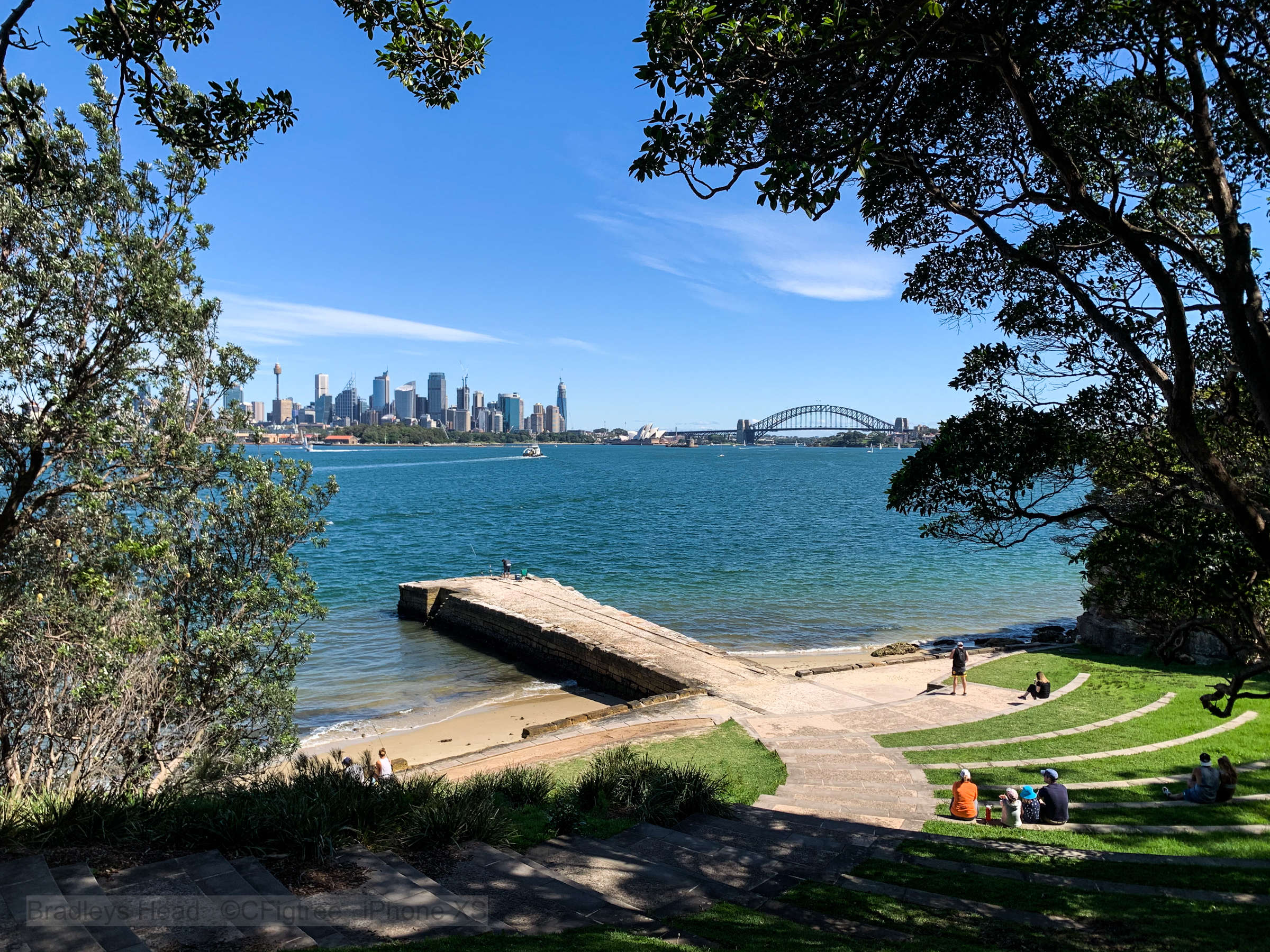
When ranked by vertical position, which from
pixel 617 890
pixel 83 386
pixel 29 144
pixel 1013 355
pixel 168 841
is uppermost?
pixel 29 144

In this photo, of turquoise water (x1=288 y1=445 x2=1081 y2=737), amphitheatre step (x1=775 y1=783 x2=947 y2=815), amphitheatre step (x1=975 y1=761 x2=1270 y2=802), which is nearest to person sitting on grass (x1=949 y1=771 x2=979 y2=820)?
amphitheatre step (x1=775 y1=783 x2=947 y2=815)

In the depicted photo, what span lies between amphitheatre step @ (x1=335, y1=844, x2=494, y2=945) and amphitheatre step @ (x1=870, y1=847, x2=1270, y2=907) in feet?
18.0

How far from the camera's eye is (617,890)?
25.4ft

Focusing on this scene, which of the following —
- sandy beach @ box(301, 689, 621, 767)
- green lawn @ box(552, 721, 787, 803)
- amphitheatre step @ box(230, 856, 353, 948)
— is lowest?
sandy beach @ box(301, 689, 621, 767)

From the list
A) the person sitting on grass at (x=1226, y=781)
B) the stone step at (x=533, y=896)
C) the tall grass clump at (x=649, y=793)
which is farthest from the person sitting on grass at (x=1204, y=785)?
the stone step at (x=533, y=896)

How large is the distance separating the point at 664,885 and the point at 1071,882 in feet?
15.5

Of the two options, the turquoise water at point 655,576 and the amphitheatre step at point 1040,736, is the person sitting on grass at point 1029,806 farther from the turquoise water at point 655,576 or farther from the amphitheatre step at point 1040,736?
the turquoise water at point 655,576

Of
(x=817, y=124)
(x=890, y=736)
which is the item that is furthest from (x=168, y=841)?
(x=890, y=736)

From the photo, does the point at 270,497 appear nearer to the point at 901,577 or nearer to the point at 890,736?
the point at 890,736

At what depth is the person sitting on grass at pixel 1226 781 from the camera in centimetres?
1145

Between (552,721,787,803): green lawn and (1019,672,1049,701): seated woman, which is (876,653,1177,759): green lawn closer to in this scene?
(1019,672,1049,701): seated woman

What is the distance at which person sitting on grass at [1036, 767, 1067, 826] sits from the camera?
35.7 feet

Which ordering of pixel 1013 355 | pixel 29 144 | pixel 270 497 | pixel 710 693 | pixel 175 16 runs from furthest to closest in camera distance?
pixel 710 693 < pixel 270 497 < pixel 1013 355 < pixel 175 16 < pixel 29 144

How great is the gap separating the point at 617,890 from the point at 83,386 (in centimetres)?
948
